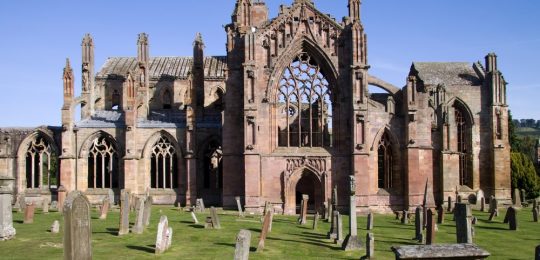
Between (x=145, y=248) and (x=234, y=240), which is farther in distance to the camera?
(x=234, y=240)

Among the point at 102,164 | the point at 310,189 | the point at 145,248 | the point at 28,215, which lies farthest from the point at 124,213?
the point at 310,189

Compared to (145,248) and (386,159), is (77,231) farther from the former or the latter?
(386,159)

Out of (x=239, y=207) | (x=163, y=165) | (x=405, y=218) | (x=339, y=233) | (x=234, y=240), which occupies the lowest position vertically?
(x=405, y=218)

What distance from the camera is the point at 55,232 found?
75.0ft

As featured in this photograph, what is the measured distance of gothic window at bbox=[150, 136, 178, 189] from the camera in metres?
39.3

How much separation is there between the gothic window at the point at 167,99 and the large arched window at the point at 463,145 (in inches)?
944

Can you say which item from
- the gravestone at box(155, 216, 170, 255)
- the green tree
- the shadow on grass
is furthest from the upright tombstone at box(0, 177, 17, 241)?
the green tree

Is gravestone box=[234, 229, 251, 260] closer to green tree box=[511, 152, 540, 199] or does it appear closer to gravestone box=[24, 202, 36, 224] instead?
gravestone box=[24, 202, 36, 224]

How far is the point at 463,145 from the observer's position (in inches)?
1881

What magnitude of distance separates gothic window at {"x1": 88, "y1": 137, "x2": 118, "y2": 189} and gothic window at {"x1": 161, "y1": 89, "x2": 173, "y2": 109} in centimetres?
1106

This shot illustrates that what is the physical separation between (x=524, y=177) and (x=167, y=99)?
108ft

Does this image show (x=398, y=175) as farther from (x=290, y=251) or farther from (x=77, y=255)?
(x=77, y=255)

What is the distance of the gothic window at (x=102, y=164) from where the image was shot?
3938 centimetres

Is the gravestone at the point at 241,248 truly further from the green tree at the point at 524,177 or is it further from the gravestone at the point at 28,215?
the green tree at the point at 524,177
